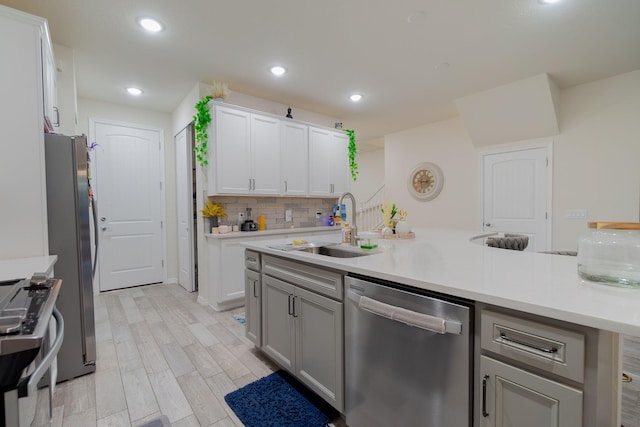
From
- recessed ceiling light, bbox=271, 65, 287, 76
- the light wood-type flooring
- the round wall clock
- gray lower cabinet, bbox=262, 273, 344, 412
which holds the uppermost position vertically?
recessed ceiling light, bbox=271, 65, 287, 76

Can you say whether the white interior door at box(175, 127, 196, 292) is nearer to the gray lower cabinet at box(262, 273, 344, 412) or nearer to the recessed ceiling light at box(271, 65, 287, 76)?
the recessed ceiling light at box(271, 65, 287, 76)

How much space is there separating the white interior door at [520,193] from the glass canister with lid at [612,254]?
3734 millimetres

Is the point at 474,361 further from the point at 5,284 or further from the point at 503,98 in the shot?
the point at 503,98

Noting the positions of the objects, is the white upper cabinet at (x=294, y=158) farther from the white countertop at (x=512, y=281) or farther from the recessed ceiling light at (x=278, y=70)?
the white countertop at (x=512, y=281)

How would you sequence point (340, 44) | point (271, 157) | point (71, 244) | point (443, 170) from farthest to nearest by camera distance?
1. point (443, 170)
2. point (271, 157)
3. point (340, 44)
4. point (71, 244)

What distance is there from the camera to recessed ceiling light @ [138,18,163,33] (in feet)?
7.79

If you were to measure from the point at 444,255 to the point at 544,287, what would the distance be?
70 centimetres

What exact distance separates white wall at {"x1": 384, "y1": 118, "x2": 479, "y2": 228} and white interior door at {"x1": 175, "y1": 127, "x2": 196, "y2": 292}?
4022 mm

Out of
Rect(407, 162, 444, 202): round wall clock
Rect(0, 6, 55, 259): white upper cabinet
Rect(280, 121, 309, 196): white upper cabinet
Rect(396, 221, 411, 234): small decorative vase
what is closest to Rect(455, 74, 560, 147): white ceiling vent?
Rect(407, 162, 444, 202): round wall clock

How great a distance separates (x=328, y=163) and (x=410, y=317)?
12.0 feet

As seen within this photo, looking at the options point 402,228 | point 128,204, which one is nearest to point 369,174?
point 402,228

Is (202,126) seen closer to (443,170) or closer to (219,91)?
(219,91)

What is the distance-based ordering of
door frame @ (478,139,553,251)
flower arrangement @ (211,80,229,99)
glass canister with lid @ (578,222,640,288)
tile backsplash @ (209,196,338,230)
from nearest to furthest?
glass canister with lid @ (578,222,640,288)
flower arrangement @ (211,80,229,99)
tile backsplash @ (209,196,338,230)
door frame @ (478,139,553,251)

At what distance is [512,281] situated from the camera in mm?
1092
